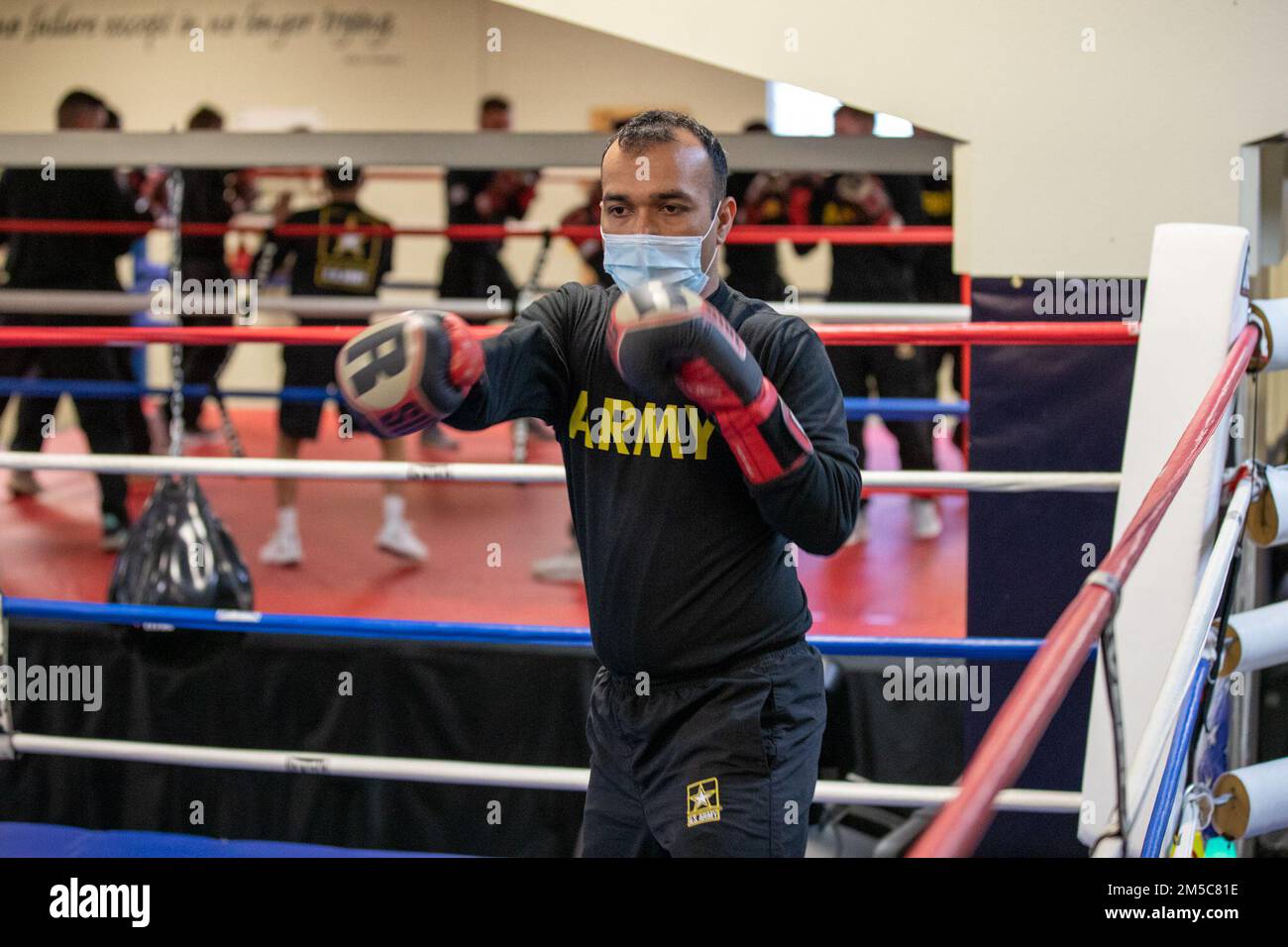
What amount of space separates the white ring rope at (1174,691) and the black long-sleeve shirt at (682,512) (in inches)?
13.7

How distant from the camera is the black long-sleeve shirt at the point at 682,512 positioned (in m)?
1.32

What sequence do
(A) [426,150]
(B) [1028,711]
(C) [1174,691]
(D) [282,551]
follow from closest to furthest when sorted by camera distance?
(B) [1028,711] → (C) [1174,691] → (A) [426,150] → (D) [282,551]

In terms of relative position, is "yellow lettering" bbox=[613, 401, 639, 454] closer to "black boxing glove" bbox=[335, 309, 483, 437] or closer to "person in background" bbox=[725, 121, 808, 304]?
"black boxing glove" bbox=[335, 309, 483, 437]

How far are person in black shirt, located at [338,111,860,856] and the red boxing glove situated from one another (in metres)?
0.06

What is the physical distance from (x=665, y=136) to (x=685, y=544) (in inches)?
16.4

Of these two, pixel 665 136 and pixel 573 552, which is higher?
pixel 665 136

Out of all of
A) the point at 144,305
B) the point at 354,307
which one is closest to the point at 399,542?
the point at 354,307

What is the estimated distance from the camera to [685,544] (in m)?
1.32

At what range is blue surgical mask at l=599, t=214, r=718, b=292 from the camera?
132cm

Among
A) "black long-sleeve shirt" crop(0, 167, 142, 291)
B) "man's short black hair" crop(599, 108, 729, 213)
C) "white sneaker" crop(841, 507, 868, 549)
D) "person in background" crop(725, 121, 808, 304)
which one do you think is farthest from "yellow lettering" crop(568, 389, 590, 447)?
"black long-sleeve shirt" crop(0, 167, 142, 291)

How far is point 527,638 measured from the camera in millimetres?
2037

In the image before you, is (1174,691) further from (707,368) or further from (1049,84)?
(1049,84)

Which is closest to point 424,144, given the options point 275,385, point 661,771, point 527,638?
point 527,638

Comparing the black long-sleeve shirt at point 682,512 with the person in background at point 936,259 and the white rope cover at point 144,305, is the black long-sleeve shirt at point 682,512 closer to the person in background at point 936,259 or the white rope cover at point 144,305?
the white rope cover at point 144,305
